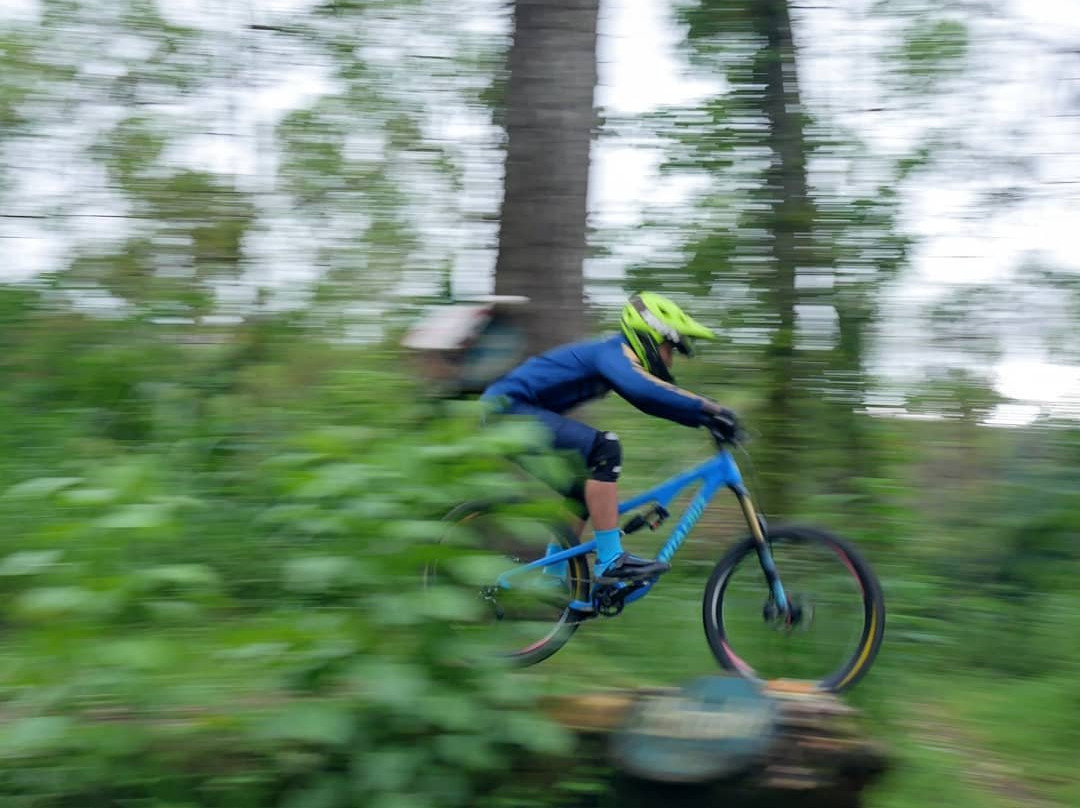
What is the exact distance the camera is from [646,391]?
466cm

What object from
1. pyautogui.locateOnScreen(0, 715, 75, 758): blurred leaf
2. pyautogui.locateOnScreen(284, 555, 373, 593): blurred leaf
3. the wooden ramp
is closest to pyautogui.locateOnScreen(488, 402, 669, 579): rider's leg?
the wooden ramp

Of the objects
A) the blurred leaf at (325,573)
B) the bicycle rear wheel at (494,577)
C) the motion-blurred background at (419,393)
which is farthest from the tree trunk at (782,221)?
the blurred leaf at (325,573)

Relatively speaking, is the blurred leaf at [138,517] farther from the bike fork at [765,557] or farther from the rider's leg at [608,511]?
the bike fork at [765,557]

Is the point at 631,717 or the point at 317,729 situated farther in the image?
the point at 631,717

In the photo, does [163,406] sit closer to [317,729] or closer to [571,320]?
[571,320]

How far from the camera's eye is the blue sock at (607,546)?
479 centimetres

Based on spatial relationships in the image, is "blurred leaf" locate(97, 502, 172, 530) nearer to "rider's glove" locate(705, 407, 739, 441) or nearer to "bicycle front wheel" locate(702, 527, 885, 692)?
"rider's glove" locate(705, 407, 739, 441)

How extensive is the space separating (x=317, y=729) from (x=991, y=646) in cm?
450

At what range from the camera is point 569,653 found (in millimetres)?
5039

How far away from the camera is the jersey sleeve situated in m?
4.66

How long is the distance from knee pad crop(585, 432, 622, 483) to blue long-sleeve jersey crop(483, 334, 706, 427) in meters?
0.23

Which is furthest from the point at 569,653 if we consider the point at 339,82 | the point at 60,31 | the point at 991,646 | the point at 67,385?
the point at 60,31

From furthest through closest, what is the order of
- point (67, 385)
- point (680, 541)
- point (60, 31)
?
point (60, 31) < point (67, 385) < point (680, 541)

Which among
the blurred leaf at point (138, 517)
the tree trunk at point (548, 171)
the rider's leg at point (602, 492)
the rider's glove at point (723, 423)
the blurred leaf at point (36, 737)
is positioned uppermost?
the tree trunk at point (548, 171)
